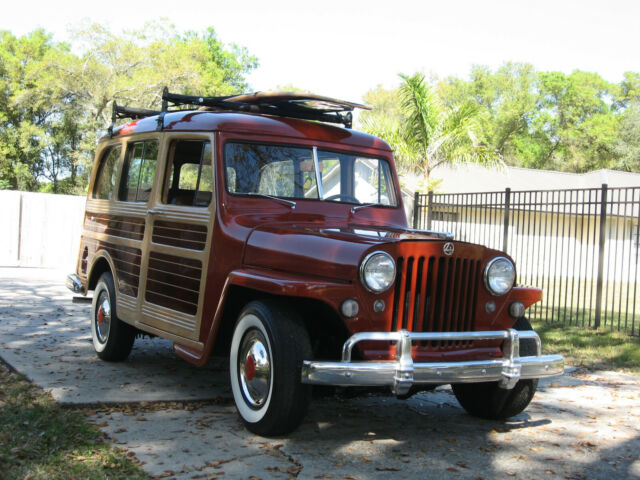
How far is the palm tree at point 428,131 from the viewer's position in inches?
763

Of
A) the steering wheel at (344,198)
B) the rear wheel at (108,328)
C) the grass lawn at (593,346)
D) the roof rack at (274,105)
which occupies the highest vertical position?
the roof rack at (274,105)

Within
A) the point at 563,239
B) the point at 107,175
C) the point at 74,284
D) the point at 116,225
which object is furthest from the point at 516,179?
the point at 116,225

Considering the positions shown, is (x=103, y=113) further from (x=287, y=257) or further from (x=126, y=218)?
(x=287, y=257)

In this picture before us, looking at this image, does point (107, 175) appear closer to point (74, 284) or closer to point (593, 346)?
point (74, 284)

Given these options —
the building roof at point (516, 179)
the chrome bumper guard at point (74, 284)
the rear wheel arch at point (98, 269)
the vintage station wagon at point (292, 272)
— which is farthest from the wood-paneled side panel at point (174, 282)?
the building roof at point (516, 179)

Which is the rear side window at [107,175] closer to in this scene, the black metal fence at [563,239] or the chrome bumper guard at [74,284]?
the chrome bumper guard at [74,284]

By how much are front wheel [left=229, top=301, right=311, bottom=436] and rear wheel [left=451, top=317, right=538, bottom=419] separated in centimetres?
158

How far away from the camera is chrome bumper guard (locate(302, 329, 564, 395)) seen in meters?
3.94

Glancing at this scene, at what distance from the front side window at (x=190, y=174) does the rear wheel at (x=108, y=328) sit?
1.33 meters

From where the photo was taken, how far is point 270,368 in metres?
4.31

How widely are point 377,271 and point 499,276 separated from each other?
100 centimetres

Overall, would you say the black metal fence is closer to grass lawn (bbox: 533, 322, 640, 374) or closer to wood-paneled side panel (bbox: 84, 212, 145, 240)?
grass lawn (bbox: 533, 322, 640, 374)

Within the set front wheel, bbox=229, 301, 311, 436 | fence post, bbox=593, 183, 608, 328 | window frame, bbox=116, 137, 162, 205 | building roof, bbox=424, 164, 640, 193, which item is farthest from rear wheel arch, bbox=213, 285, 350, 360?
→ building roof, bbox=424, 164, 640, 193

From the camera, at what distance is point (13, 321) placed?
29.6ft
